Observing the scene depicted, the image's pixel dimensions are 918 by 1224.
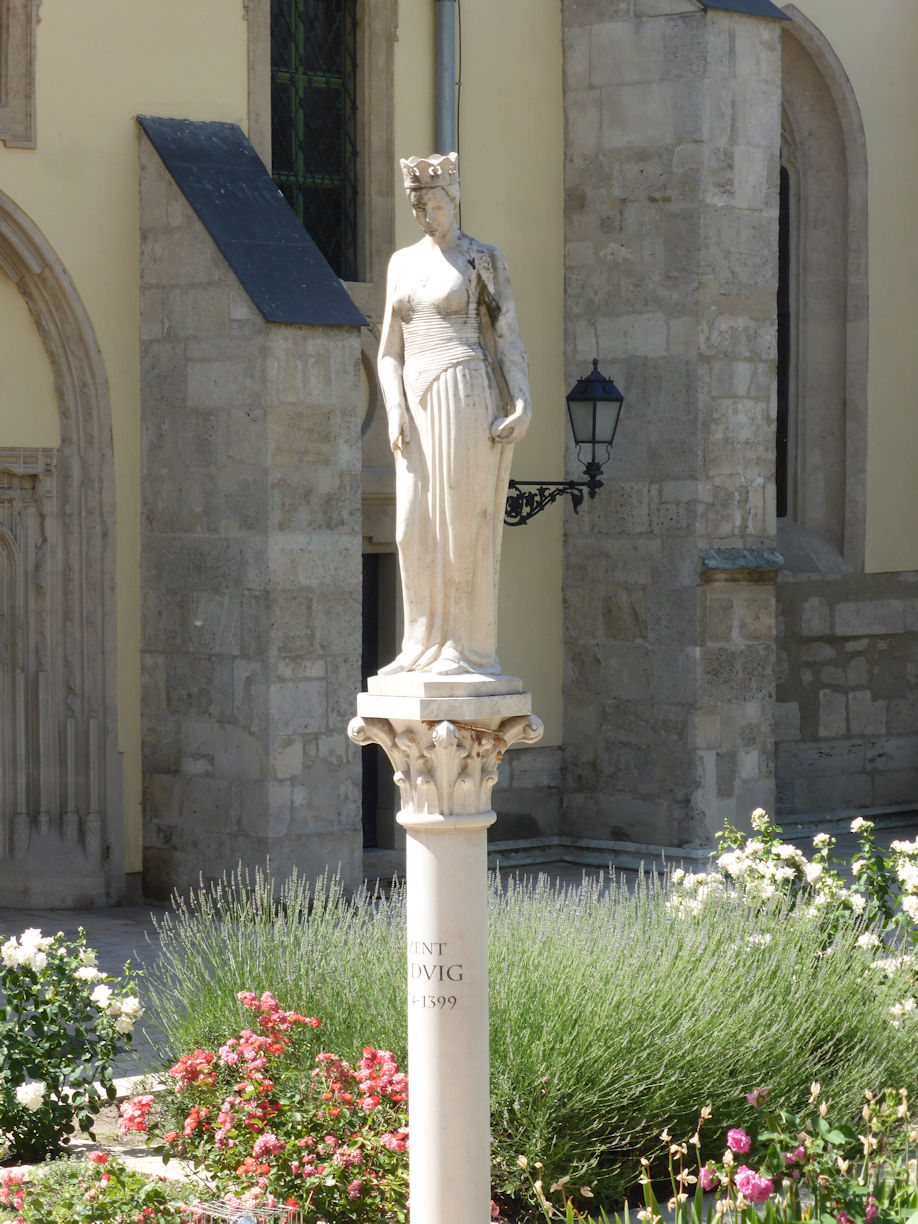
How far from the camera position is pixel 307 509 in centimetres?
1117

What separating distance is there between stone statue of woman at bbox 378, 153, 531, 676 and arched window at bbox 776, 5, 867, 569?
998 cm

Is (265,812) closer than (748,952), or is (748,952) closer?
(748,952)

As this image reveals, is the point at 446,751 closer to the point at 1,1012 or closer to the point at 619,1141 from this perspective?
the point at 619,1141

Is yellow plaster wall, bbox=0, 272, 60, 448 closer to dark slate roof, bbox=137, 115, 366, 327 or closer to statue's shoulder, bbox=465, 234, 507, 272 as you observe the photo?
dark slate roof, bbox=137, 115, 366, 327

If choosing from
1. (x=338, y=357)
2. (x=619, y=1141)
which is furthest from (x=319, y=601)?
(x=619, y=1141)

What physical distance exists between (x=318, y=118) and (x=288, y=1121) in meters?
7.87

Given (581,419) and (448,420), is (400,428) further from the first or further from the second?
(581,419)

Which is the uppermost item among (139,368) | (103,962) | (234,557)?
(139,368)

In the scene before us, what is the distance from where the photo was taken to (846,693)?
15.6 meters

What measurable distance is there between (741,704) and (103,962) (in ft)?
16.1

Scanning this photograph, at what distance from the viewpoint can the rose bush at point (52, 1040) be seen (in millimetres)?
7074

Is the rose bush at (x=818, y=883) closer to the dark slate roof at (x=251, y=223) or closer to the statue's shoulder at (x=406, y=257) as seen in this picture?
the statue's shoulder at (x=406, y=257)

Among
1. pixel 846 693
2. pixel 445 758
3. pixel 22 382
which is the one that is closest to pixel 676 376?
pixel 846 693

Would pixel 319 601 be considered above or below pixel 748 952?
above
